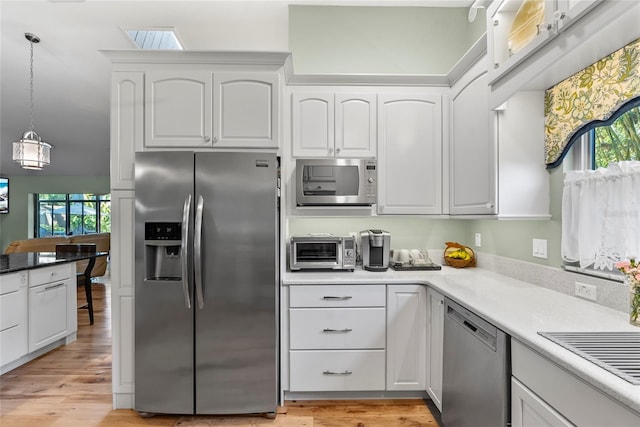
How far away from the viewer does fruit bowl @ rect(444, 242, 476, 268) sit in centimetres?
281

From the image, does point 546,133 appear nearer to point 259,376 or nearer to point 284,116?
point 284,116

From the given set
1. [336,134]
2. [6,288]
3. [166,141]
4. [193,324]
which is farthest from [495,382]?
[6,288]

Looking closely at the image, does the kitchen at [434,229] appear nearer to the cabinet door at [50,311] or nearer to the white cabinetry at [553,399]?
the white cabinetry at [553,399]

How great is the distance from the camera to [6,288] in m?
2.84

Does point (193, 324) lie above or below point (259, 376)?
above

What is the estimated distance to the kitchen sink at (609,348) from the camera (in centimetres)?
98

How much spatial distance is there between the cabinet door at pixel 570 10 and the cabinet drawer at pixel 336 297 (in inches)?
67.7

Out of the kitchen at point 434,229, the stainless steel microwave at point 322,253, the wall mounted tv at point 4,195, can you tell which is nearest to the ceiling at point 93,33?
the kitchen at point 434,229

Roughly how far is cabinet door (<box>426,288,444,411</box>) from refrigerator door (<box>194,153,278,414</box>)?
1.04 m

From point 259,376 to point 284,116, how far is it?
6.10ft

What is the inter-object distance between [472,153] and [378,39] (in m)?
1.48

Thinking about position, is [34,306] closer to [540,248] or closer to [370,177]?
[370,177]

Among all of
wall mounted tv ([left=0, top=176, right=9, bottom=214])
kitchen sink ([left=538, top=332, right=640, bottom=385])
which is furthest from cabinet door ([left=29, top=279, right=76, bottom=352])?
wall mounted tv ([left=0, top=176, right=9, bottom=214])

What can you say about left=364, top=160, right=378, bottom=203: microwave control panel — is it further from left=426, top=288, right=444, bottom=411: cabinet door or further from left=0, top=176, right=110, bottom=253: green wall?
left=0, top=176, right=110, bottom=253: green wall
